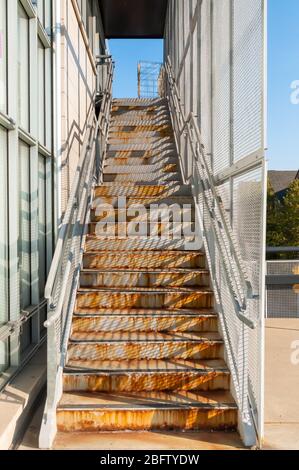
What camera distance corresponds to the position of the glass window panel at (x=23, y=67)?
390 cm

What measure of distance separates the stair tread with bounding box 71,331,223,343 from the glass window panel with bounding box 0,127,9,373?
1.83 feet

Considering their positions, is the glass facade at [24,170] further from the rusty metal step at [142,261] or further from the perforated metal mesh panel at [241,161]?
the perforated metal mesh panel at [241,161]

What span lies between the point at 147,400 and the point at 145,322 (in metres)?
0.77

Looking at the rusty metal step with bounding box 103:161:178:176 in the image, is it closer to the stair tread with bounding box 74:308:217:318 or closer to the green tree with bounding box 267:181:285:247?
the stair tread with bounding box 74:308:217:318

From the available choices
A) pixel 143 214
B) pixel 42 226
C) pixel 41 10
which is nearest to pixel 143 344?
pixel 42 226

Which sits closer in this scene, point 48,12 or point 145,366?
point 145,366

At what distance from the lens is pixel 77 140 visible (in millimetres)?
6309

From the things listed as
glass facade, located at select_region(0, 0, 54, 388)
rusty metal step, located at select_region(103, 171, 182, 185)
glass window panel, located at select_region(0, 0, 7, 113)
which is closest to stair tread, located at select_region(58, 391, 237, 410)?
glass facade, located at select_region(0, 0, 54, 388)

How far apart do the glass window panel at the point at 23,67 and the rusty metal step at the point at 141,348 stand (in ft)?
6.49

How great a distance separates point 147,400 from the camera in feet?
10.5

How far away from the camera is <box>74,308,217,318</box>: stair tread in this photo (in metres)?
3.86

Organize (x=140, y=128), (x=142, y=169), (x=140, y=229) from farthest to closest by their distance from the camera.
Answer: (x=140, y=128) < (x=142, y=169) < (x=140, y=229)

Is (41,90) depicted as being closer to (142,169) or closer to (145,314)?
(142,169)
